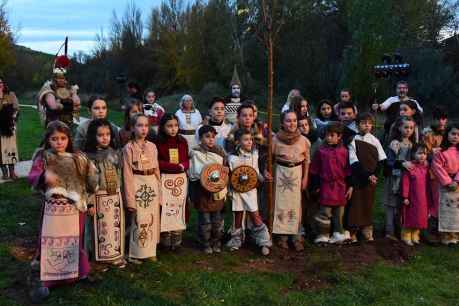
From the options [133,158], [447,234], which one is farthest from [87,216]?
[447,234]

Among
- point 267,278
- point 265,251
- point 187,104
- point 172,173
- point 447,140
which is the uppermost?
point 187,104

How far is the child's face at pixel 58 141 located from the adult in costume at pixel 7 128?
5.42m

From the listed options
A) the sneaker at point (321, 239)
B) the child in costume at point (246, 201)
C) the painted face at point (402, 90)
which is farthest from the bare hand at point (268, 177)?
the painted face at point (402, 90)

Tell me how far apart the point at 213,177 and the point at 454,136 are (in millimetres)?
3067

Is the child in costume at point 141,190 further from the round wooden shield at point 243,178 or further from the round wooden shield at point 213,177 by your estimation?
the round wooden shield at point 243,178

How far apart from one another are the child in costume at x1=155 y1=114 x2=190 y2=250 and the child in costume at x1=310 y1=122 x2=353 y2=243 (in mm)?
1568

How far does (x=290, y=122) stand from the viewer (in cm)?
564

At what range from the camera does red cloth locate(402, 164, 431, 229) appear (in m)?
6.02

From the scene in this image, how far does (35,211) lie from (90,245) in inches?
108

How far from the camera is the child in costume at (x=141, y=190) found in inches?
198

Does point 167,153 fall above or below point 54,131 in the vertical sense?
below

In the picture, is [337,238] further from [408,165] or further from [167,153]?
[167,153]

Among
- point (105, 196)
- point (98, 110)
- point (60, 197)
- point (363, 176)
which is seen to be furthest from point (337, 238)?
point (60, 197)

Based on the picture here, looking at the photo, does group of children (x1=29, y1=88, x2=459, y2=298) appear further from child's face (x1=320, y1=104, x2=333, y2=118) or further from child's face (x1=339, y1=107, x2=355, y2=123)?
child's face (x1=320, y1=104, x2=333, y2=118)
